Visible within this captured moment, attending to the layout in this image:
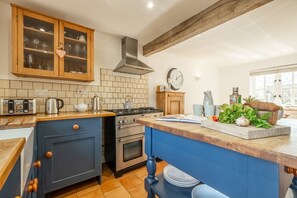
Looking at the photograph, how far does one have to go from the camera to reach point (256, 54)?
3.44m

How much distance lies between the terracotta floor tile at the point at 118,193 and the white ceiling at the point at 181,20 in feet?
7.28

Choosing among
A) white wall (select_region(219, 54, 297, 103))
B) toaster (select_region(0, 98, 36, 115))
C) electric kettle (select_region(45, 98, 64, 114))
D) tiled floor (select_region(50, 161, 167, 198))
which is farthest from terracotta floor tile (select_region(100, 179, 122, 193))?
white wall (select_region(219, 54, 297, 103))

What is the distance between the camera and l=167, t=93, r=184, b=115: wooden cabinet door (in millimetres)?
2968

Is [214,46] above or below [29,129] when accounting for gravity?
above

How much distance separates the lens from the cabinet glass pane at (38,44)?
1684 mm

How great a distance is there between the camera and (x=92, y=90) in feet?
7.82

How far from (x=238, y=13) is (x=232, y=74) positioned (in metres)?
3.48

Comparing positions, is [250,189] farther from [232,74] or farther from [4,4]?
[232,74]

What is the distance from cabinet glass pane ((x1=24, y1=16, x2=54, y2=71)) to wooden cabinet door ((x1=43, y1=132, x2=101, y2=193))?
0.91 m

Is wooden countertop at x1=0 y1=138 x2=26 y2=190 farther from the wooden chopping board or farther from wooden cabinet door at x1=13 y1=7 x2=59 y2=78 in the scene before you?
wooden cabinet door at x1=13 y1=7 x2=59 y2=78

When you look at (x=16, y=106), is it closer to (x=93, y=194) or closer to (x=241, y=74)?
(x=93, y=194)

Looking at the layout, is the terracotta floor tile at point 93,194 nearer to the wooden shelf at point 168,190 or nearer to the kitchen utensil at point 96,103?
the wooden shelf at point 168,190

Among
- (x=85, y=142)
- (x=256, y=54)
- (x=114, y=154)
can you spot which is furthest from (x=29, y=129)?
(x=256, y=54)

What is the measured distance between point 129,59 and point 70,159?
5.71ft
